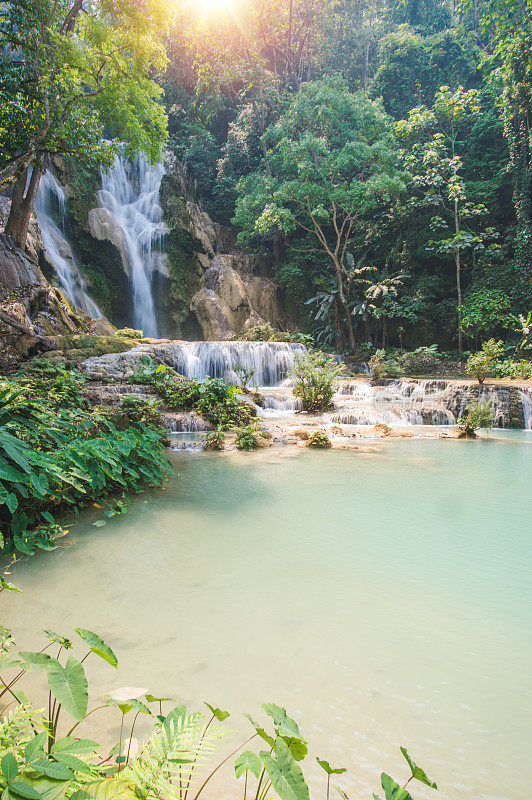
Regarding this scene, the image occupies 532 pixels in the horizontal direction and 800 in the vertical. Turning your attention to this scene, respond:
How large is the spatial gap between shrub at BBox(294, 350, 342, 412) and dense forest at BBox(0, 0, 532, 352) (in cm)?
727

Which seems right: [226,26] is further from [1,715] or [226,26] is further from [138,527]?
[1,715]

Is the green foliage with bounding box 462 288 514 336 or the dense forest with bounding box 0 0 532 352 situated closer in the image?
the dense forest with bounding box 0 0 532 352

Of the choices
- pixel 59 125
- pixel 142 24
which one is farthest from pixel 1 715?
pixel 142 24

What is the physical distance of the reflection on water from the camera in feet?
4.48

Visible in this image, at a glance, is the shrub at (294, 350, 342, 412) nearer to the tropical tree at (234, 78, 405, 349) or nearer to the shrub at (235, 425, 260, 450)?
the shrub at (235, 425, 260, 450)

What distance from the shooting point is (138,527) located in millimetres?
3193

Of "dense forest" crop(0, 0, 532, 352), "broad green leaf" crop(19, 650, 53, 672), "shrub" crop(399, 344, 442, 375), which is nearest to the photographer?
"broad green leaf" crop(19, 650, 53, 672)

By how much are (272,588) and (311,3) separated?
29022mm

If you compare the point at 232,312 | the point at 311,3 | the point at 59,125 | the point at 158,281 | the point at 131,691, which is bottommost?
the point at 131,691

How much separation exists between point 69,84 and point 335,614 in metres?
12.6

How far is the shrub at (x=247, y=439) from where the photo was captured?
6516 mm

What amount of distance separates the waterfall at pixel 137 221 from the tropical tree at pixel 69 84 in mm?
6238

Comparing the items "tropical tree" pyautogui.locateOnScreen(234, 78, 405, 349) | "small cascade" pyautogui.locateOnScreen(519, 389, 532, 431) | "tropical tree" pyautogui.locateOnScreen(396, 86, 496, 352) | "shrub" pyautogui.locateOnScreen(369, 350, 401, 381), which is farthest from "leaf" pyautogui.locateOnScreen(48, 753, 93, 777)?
"tropical tree" pyautogui.locateOnScreen(234, 78, 405, 349)

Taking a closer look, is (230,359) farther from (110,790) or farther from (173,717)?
(110,790)
